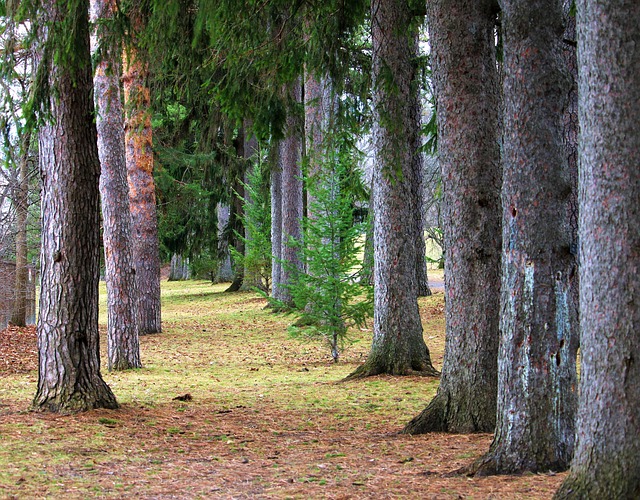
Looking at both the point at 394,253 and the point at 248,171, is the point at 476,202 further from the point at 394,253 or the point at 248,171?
the point at 248,171

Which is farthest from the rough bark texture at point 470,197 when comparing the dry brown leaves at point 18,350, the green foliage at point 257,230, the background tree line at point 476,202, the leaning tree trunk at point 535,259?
the green foliage at point 257,230

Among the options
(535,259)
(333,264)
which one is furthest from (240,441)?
(333,264)

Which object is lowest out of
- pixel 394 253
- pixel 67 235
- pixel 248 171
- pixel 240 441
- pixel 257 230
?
pixel 240 441

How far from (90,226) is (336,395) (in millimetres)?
3629

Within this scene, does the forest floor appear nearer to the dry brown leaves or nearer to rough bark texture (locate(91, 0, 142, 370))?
the dry brown leaves

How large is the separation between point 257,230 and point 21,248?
28.5 ft

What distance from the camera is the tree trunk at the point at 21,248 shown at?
632 inches

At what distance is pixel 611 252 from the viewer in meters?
3.80

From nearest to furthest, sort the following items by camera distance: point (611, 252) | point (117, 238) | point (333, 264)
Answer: point (611, 252) < point (117, 238) < point (333, 264)

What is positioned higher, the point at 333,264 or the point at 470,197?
the point at 470,197

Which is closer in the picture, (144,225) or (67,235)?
(67,235)

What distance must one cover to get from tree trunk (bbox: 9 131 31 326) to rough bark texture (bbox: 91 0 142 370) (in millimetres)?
5051

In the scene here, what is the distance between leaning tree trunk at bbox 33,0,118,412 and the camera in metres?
7.46

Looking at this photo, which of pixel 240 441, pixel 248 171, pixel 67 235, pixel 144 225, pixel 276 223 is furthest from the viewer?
pixel 248 171
